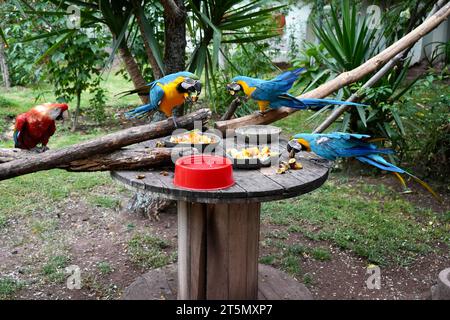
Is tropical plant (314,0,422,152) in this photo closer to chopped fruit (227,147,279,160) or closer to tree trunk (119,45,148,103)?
tree trunk (119,45,148,103)

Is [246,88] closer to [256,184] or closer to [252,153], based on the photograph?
[252,153]

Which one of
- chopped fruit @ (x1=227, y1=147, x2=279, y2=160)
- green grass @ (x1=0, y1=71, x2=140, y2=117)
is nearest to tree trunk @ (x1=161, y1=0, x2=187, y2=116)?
chopped fruit @ (x1=227, y1=147, x2=279, y2=160)

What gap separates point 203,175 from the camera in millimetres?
1764

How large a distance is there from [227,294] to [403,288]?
47.0 inches

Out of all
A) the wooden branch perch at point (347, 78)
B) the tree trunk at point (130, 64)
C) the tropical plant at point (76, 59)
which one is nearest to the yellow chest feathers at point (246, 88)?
the wooden branch perch at point (347, 78)

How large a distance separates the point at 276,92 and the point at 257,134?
0.87 ft

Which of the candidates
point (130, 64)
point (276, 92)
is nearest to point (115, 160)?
point (276, 92)

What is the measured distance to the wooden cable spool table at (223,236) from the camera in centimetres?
196

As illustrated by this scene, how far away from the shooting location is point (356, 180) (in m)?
4.35

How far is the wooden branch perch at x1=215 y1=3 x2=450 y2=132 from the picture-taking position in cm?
268

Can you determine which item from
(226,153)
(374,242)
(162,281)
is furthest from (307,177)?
(374,242)

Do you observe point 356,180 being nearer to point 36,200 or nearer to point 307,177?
point 307,177

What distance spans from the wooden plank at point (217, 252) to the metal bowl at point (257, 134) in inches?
20.9

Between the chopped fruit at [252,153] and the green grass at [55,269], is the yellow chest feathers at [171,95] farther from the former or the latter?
the green grass at [55,269]
